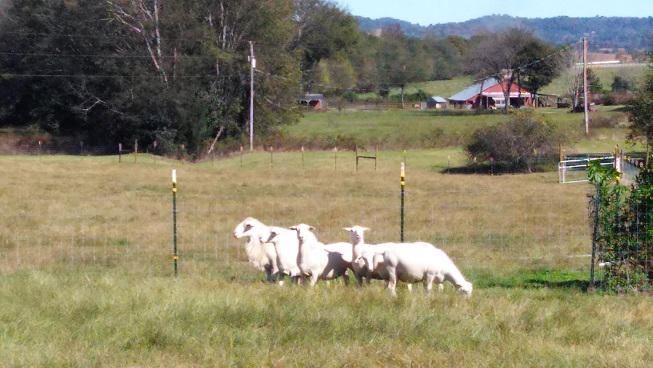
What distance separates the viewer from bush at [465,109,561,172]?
151ft

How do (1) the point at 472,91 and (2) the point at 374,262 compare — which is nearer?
(2) the point at 374,262

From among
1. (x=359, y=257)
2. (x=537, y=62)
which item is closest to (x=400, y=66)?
(x=537, y=62)

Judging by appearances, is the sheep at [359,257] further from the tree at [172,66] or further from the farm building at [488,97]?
the farm building at [488,97]

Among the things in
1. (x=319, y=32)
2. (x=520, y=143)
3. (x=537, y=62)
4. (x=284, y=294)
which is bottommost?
(x=284, y=294)

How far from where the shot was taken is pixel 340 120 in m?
86.4

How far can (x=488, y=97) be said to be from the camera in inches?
4218

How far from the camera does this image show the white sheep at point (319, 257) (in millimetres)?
13211

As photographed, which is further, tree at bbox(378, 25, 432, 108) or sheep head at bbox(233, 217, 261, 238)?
tree at bbox(378, 25, 432, 108)

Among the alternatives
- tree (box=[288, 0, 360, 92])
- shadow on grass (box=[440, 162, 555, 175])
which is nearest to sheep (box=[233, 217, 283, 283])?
shadow on grass (box=[440, 162, 555, 175])

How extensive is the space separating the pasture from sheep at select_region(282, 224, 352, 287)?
525mm

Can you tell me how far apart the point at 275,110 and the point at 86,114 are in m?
13.8

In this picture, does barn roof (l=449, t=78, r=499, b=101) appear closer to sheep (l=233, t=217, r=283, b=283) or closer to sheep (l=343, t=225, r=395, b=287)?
sheep (l=233, t=217, r=283, b=283)

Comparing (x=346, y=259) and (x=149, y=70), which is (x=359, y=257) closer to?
(x=346, y=259)

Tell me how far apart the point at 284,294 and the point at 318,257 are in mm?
2204
